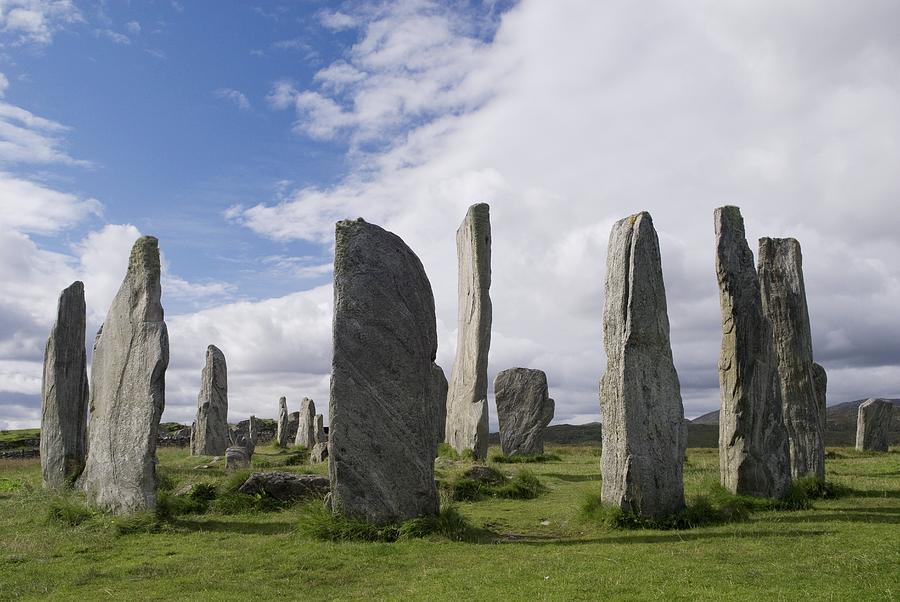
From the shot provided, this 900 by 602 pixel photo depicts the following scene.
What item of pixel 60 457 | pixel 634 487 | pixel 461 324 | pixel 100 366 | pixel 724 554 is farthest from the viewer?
pixel 461 324

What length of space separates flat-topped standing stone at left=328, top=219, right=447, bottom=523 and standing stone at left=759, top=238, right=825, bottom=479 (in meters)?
6.77

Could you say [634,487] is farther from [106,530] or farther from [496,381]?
[496,381]

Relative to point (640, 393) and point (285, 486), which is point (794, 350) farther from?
point (285, 486)

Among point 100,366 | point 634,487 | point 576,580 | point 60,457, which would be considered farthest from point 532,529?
point 60,457

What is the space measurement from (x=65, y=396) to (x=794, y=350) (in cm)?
1430

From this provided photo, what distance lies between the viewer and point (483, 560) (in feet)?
28.2

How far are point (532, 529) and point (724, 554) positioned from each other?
312 cm

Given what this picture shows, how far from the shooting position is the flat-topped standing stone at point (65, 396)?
15.7 m

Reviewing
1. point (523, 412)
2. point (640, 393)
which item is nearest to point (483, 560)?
point (640, 393)

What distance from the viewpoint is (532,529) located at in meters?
11.0

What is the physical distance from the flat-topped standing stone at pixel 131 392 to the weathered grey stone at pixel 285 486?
5.56 ft

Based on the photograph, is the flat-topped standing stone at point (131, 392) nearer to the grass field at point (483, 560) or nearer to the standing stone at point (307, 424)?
the grass field at point (483, 560)

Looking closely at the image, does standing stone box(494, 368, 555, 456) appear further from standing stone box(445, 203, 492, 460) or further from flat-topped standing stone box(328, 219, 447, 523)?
flat-topped standing stone box(328, 219, 447, 523)

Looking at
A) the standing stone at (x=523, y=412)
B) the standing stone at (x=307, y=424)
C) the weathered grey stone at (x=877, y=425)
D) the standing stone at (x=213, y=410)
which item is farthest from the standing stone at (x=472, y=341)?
the weathered grey stone at (x=877, y=425)
